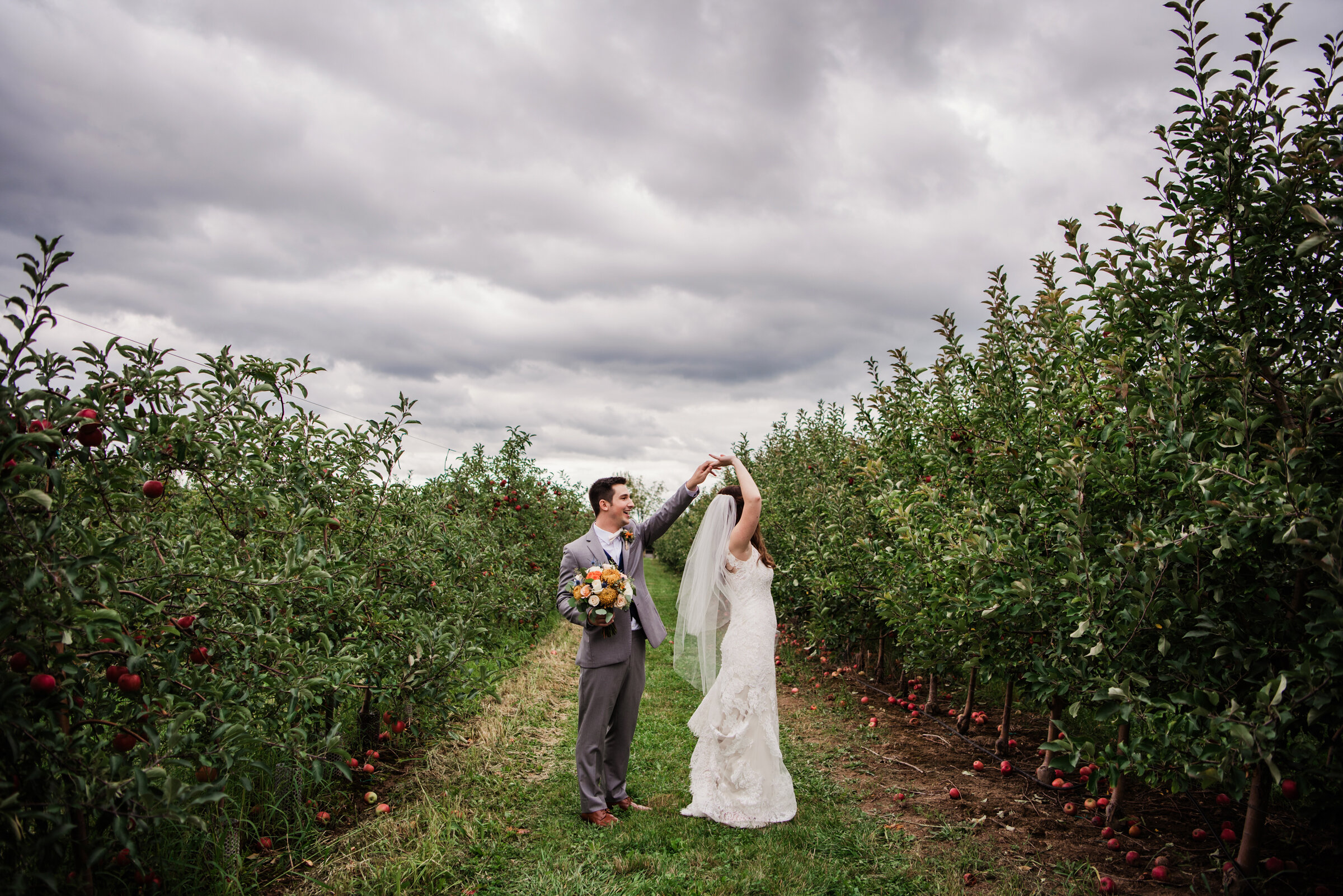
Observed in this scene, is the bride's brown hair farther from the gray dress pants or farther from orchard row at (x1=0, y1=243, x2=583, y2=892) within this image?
orchard row at (x1=0, y1=243, x2=583, y2=892)

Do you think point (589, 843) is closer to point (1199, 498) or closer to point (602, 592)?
point (602, 592)

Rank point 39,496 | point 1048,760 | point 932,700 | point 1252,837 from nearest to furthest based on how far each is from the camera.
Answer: point 39,496
point 1252,837
point 1048,760
point 932,700

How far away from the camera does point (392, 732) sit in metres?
Result: 5.33

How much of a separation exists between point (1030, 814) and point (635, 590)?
299 cm

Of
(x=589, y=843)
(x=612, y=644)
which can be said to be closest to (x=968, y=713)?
(x=612, y=644)

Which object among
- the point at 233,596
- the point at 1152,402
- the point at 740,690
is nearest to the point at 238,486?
the point at 233,596

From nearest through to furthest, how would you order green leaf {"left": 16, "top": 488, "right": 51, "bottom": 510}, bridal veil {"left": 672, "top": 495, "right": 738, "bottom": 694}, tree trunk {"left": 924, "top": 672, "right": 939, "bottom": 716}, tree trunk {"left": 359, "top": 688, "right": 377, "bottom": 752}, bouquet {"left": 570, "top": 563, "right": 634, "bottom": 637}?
green leaf {"left": 16, "top": 488, "right": 51, "bottom": 510}
bouquet {"left": 570, "top": 563, "right": 634, "bottom": 637}
tree trunk {"left": 359, "top": 688, "right": 377, "bottom": 752}
bridal veil {"left": 672, "top": 495, "right": 738, "bottom": 694}
tree trunk {"left": 924, "top": 672, "right": 939, "bottom": 716}

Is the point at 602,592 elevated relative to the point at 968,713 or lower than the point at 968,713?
elevated

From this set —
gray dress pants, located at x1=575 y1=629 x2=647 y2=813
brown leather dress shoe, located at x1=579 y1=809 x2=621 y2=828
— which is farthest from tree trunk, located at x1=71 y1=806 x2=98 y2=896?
brown leather dress shoe, located at x1=579 y1=809 x2=621 y2=828

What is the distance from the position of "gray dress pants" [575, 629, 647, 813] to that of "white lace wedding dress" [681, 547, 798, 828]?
539mm

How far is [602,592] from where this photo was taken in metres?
4.36

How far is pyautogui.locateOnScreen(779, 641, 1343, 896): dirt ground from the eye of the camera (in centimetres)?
337

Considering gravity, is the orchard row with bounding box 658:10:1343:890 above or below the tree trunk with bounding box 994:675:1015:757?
above

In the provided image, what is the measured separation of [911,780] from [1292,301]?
405cm
